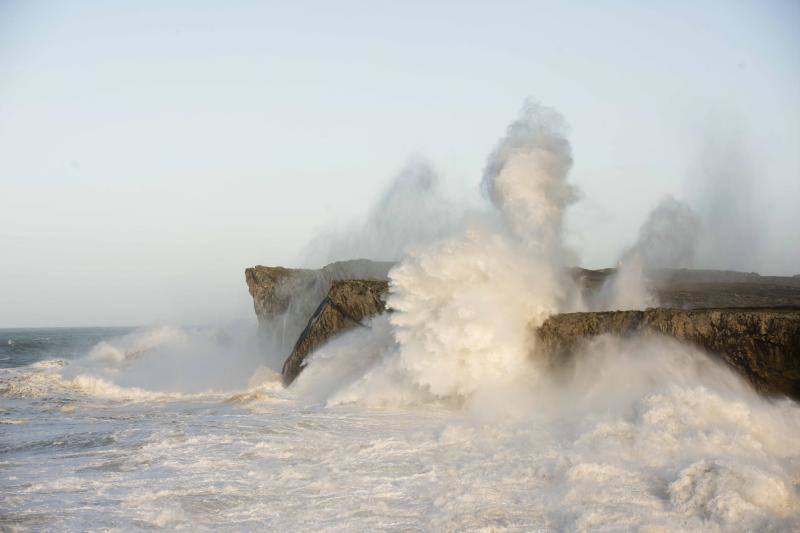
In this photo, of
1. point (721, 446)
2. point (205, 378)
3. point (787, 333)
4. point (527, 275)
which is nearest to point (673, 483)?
point (721, 446)

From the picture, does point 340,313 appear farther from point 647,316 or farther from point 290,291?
point 647,316

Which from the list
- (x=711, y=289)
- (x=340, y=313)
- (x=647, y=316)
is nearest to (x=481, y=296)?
(x=647, y=316)

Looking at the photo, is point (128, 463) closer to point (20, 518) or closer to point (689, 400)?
point (20, 518)

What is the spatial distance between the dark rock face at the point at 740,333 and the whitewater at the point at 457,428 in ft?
0.68

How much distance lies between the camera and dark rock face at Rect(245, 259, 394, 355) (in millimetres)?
19875

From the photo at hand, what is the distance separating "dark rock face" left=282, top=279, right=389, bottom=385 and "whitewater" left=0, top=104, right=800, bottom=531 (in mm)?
344

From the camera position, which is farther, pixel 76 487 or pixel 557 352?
pixel 557 352

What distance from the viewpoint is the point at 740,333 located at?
33.6ft

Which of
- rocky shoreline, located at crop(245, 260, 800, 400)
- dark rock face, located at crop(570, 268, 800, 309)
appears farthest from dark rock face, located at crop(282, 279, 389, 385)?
dark rock face, located at crop(570, 268, 800, 309)

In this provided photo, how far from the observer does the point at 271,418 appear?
11625 mm

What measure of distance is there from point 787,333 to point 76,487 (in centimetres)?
937

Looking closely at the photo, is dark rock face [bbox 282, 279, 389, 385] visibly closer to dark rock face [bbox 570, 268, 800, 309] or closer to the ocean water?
the ocean water

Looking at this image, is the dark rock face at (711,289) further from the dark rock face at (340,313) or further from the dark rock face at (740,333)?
Answer: the dark rock face at (340,313)

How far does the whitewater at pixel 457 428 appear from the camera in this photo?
264 inches
